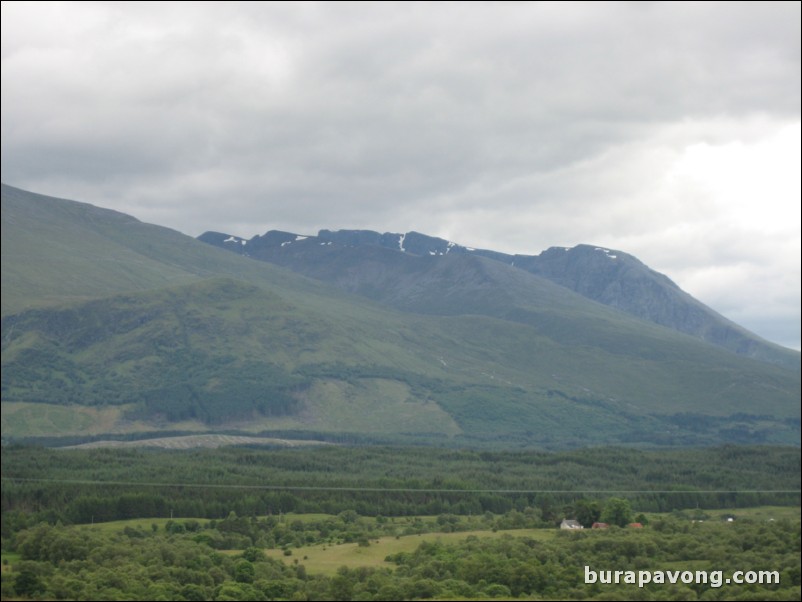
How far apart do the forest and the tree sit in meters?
0.24

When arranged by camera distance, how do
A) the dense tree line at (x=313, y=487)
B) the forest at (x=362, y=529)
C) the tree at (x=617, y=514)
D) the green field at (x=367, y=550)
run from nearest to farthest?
1. the forest at (x=362, y=529)
2. the green field at (x=367, y=550)
3. the tree at (x=617, y=514)
4. the dense tree line at (x=313, y=487)

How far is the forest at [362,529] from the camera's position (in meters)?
75.8

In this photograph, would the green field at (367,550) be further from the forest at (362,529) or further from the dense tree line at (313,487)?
the dense tree line at (313,487)

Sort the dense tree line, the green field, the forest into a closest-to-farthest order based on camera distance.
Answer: the forest
the green field
the dense tree line

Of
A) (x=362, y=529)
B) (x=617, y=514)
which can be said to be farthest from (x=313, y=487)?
(x=617, y=514)

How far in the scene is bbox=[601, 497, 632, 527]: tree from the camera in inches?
4719

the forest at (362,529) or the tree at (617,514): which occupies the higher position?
the tree at (617,514)

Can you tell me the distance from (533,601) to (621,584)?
40.2 feet

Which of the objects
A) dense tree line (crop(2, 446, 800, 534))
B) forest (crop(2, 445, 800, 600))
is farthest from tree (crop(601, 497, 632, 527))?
dense tree line (crop(2, 446, 800, 534))

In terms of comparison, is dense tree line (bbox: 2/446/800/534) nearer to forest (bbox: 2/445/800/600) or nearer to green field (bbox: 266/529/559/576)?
forest (bbox: 2/445/800/600)

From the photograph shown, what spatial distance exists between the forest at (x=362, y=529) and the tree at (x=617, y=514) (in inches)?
9.6

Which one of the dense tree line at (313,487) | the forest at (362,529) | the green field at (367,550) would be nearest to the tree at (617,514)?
the forest at (362,529)

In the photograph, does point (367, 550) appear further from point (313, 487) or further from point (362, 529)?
point (313, 487)

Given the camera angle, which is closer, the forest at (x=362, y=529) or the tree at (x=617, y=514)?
the forest at (x=362, y=529)
